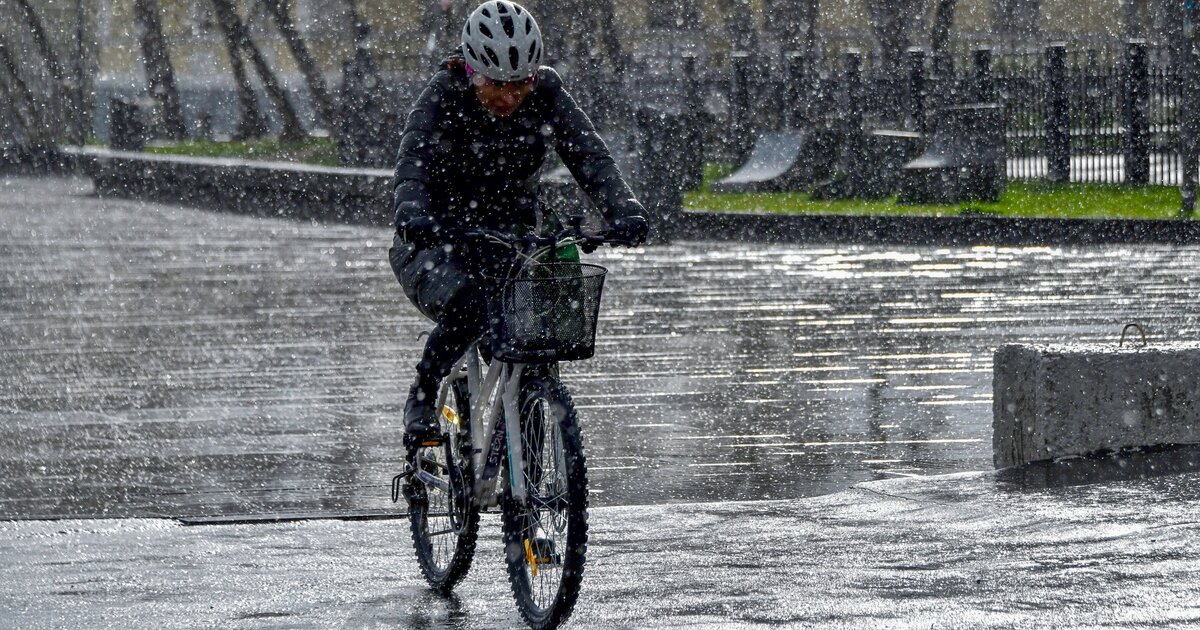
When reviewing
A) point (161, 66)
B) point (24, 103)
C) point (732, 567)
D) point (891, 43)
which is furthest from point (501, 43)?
point (24, 103)

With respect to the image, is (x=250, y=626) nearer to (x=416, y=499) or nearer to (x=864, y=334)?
(x=416, y=499)

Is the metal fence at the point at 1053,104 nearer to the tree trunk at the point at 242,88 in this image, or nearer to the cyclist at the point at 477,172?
the tree trunk at the point at 242,88

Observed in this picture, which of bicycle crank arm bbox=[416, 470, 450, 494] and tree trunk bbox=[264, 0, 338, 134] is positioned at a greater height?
bicycle crank arm bbox=[416, 470, 450, 494]

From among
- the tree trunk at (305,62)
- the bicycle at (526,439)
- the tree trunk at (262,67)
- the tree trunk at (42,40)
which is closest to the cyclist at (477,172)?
the bicycle at (526,439)

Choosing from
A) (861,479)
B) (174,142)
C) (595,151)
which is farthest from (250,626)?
(174,142)

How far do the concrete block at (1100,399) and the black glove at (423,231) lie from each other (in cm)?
320

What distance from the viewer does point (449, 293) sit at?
615cm

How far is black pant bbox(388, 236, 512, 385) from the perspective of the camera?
614 centimetres

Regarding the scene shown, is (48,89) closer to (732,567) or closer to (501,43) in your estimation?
(732,567)

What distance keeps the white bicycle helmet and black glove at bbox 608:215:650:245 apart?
50 cm

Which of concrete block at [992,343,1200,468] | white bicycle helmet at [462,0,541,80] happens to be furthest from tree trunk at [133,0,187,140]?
white bicycle helmet at [462,0,541,80]

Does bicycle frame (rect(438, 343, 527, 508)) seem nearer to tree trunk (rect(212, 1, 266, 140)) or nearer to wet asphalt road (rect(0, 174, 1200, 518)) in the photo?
wet asphalt road (rect(0, 174, 1200, 518))

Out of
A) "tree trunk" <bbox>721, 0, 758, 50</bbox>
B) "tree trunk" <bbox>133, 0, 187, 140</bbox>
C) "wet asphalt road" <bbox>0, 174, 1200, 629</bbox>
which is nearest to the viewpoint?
"wet asphalt road" <bbox>0, 174, 1200, 629</bbox>

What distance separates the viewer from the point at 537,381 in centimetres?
588
